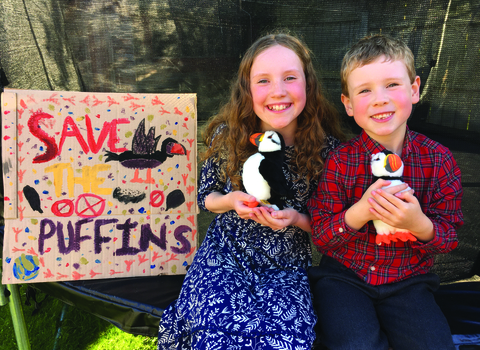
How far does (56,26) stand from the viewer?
1527 mm

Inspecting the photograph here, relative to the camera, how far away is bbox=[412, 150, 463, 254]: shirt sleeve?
932 mm

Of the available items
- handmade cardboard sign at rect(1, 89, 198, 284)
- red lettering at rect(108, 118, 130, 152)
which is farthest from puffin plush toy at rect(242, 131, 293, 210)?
red lettering at rect(108, 118, 130, 152)

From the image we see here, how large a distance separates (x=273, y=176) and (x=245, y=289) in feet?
1.15

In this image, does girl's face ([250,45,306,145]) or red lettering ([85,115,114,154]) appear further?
red lettering ([85,115,114,154])

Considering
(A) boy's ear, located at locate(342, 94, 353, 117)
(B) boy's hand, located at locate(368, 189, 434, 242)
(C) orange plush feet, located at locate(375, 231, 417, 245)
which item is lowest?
(C) orange plush feet, located at locate(375, 231, 417, 245)

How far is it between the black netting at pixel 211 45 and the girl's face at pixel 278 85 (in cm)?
52

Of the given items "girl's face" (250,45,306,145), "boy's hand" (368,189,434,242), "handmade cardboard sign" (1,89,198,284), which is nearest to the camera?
"boy's hand" (368,189,434,242)

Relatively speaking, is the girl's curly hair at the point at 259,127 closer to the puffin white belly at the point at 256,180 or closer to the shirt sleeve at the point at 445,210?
the puffin white belly at the point at 256,180

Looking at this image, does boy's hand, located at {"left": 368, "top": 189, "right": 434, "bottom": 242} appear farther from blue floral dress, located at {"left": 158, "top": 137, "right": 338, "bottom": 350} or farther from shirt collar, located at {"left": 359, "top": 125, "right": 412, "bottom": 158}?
blue floral dress, located at {"left": 158, "top": 137, "right": 338, "bottom": 350}

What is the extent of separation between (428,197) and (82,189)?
50.0 inches

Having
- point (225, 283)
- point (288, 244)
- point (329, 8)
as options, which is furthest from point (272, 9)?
point (225, 283)

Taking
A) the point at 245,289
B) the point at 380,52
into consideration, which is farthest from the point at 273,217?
the point at 380,52

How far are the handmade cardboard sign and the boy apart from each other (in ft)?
2.17

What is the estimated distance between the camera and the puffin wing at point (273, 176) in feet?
3.14
